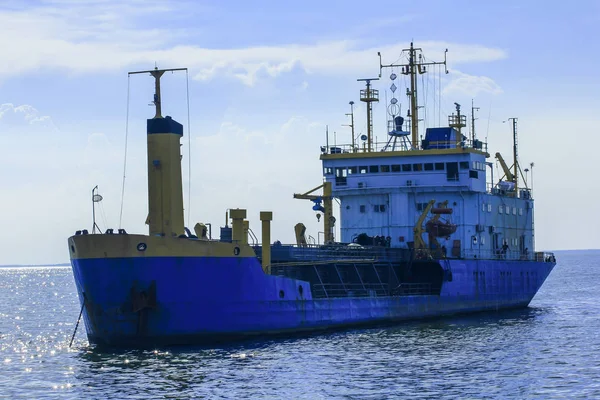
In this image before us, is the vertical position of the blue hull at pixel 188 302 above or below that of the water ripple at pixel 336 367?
above

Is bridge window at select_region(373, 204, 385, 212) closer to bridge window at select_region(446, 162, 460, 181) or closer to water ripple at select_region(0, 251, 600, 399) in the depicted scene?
bridge window at select_region(446, 162, 460, 181)

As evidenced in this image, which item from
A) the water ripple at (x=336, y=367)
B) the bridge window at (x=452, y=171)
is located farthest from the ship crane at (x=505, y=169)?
the water ripple at (x=336, y=367)

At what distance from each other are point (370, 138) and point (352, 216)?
457 cm

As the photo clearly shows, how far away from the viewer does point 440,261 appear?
51688 mm

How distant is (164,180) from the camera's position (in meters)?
37.6

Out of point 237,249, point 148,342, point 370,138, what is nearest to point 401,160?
point 370,138

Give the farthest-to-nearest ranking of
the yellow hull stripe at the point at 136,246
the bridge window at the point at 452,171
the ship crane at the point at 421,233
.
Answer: the bridge window at the point at 452,171 < the ship crane at the point at 421,233 < the yellow hull stripe at the point at 136,246

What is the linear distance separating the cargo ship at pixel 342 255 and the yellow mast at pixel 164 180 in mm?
35

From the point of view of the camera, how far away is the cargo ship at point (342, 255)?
36.1 meters

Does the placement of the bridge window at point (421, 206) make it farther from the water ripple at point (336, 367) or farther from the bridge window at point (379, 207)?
the water ripple at point (336, 367)

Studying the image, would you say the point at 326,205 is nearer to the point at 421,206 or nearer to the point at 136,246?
the point at 421,206

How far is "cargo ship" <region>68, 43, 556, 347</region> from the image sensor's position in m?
36.1

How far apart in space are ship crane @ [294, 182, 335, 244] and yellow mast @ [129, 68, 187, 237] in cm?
1807

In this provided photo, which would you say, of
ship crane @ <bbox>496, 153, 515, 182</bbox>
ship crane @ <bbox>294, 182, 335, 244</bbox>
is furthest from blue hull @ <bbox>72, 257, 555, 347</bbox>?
ship crane @ <bbox>496, 153, 515, 182</bbox>
